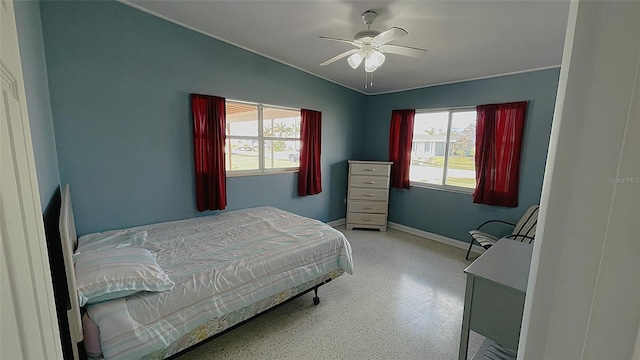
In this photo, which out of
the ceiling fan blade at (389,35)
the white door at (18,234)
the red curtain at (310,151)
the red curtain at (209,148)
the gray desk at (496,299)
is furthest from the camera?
the red curtain at (310,151)

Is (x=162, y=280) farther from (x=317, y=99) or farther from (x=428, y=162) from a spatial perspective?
(x=428, y=162)

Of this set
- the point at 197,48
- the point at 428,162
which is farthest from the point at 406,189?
the point at 197,48

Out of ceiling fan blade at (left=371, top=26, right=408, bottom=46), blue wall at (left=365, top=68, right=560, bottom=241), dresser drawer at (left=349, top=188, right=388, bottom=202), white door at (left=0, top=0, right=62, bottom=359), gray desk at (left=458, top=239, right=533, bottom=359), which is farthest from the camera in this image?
dresser drawer at (left=349, top=188, right=388, bottom=202)

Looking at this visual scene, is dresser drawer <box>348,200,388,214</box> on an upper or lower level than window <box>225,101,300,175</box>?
lower

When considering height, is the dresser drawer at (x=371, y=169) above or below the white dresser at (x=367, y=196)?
above

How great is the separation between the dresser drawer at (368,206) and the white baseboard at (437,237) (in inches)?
17.3

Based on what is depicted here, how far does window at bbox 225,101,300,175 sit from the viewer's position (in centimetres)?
315

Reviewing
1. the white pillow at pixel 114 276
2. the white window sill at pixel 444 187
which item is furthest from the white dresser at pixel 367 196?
the white pillow at pixel 114 276

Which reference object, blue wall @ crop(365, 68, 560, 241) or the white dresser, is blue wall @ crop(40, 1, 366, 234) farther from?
blue wall @ crop(365, 68, 560, 241)

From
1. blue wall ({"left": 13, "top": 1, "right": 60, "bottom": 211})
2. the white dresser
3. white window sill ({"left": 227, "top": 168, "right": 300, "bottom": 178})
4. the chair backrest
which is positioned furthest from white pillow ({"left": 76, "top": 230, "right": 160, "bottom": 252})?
the chair backrest

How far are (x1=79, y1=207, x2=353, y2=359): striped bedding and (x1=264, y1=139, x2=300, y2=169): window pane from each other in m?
0.99

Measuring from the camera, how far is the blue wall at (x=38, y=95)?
135cm

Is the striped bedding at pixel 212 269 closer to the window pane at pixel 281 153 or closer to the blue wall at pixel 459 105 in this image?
the window pane at pixel 281 153

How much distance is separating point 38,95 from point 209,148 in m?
1.36
